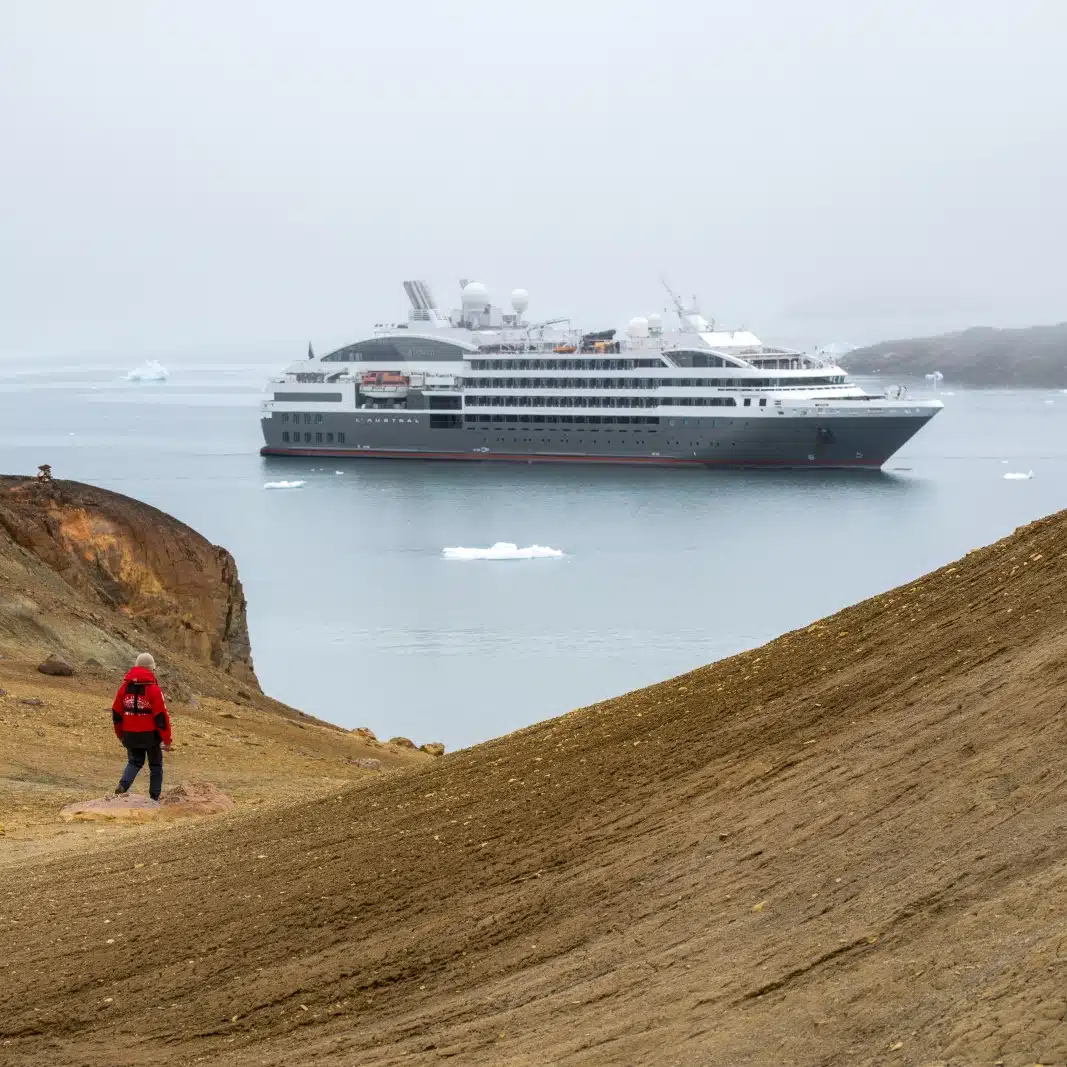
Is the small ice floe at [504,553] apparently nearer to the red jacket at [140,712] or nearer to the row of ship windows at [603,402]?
the row of ship windows at [603,402]

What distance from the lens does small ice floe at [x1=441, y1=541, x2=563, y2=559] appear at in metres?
37.8

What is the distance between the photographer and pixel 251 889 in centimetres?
670

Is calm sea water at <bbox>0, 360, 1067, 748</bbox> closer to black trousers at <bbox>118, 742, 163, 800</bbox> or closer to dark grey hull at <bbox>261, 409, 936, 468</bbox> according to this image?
dark grey hull at <bbox>261, 409, 936, 468</bbox>

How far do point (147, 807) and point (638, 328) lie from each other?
6031cm

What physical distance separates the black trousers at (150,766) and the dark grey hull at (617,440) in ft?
174

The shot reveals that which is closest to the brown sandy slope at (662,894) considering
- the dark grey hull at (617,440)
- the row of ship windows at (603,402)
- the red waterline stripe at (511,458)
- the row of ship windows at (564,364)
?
the dark grey hull at (617,440)

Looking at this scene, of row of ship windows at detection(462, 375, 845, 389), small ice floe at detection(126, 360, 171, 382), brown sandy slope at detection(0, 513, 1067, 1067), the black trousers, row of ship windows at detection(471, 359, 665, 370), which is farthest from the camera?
small ice floe at detection(126, 360, 171, 382)

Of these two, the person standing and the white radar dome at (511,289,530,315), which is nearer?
the person standing

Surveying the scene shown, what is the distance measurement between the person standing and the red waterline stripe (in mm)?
54245

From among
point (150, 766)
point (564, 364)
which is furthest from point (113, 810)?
point (564, 364)

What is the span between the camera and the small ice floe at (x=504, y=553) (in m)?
Answer: 37.8

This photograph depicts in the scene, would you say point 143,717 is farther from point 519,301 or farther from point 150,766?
point 519,301

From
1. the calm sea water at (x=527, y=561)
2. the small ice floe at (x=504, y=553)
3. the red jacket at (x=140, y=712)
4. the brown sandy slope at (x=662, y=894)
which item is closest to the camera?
the brown sandy slope at (x=662, y=894)

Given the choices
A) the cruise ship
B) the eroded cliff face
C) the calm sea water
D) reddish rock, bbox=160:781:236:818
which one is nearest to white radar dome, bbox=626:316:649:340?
the cruise ship
